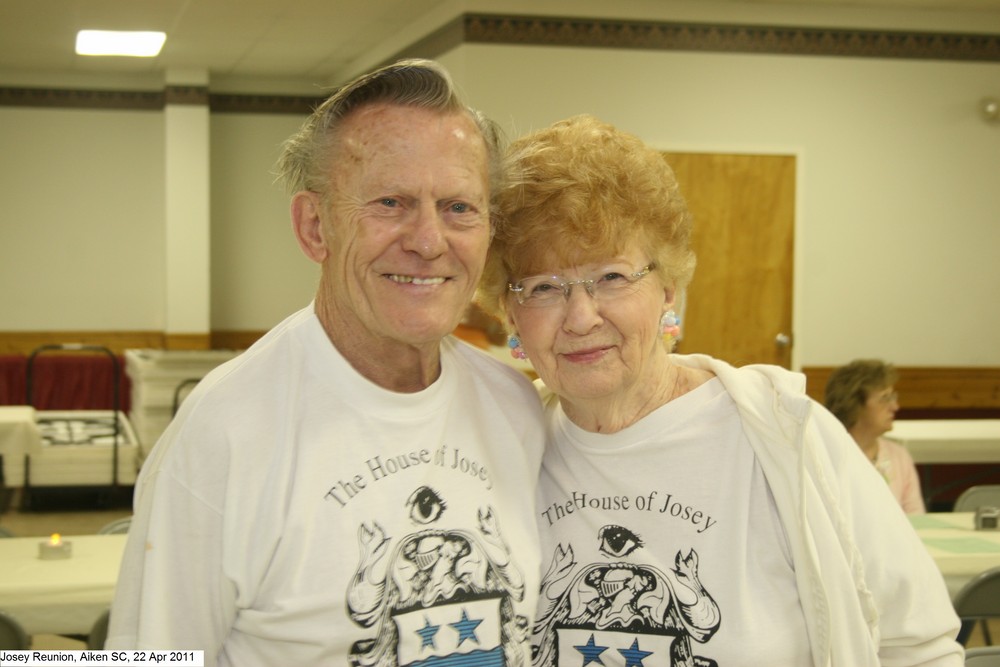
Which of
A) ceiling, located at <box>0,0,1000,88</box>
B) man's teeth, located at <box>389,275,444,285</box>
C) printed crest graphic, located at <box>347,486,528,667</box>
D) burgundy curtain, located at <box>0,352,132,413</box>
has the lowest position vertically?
printed crest graphic, located at <box>347,486,528,667</box>

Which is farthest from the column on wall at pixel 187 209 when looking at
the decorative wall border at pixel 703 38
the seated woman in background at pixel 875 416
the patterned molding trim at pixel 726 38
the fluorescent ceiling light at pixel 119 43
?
the seated woman in background at pixel 875 416

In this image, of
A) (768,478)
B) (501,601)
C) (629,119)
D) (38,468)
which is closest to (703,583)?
(768,478)

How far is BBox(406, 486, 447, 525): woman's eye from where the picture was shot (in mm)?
1456

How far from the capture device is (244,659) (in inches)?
55.4

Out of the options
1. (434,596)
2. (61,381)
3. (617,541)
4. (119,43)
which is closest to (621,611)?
(617,541)

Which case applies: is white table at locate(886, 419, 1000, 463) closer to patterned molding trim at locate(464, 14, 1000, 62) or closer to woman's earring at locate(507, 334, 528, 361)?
patterned molding trim at locate(464, 14, 1000, 62)

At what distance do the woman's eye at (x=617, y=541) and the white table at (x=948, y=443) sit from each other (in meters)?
4.57

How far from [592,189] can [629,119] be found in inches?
241

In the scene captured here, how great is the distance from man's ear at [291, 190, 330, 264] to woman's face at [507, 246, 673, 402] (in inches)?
13.9

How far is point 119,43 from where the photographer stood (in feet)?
32.0

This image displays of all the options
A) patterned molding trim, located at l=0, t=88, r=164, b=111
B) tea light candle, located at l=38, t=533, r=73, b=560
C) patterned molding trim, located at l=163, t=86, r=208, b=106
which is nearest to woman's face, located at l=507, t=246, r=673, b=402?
tea light candle, located at l=38, t=533, r=73, b=560

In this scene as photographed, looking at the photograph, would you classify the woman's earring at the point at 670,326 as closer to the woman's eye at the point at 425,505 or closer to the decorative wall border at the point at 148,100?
the woman's eye at the point at 425,505

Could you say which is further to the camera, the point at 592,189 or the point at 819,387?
the point at 819,387

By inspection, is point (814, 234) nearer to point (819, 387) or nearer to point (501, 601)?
point (819, 387)
